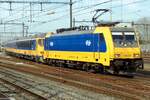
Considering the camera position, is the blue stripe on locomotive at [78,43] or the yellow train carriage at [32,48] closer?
the blue stripe on locomotive at [78,43]

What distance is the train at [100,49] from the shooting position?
2259 centimetres

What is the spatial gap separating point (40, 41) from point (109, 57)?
17786 mm

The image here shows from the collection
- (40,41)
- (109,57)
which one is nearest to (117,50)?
(109,57)

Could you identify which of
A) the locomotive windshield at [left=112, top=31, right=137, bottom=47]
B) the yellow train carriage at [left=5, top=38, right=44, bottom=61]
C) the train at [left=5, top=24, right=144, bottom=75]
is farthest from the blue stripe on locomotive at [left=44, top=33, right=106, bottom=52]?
the yellow train carriage at [left=5, top=38, right=44, bottom=61]

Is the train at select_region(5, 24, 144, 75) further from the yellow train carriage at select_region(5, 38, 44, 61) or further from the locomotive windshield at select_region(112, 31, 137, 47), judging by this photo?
the yellow train carriage at select_region(5, 38, 44, 61)

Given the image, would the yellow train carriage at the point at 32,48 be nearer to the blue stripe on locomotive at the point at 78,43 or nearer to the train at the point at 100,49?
the blue stripe on locomotive at the point at 78,43

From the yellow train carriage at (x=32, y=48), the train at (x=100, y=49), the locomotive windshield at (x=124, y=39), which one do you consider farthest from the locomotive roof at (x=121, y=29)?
the yellow train carriage at (x=32, y=48)

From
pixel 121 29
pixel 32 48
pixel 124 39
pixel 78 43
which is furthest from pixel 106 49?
pixel 32 48

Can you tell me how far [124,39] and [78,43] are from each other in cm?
504

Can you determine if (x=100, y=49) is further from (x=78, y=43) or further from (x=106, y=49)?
(x=78, y=43)

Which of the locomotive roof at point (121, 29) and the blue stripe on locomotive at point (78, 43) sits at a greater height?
the locomotive roof at point (121, 29)

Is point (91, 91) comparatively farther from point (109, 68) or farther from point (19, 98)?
point (109, 68)

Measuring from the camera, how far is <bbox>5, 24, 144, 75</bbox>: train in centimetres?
2259

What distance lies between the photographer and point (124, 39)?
23266 millimetres
